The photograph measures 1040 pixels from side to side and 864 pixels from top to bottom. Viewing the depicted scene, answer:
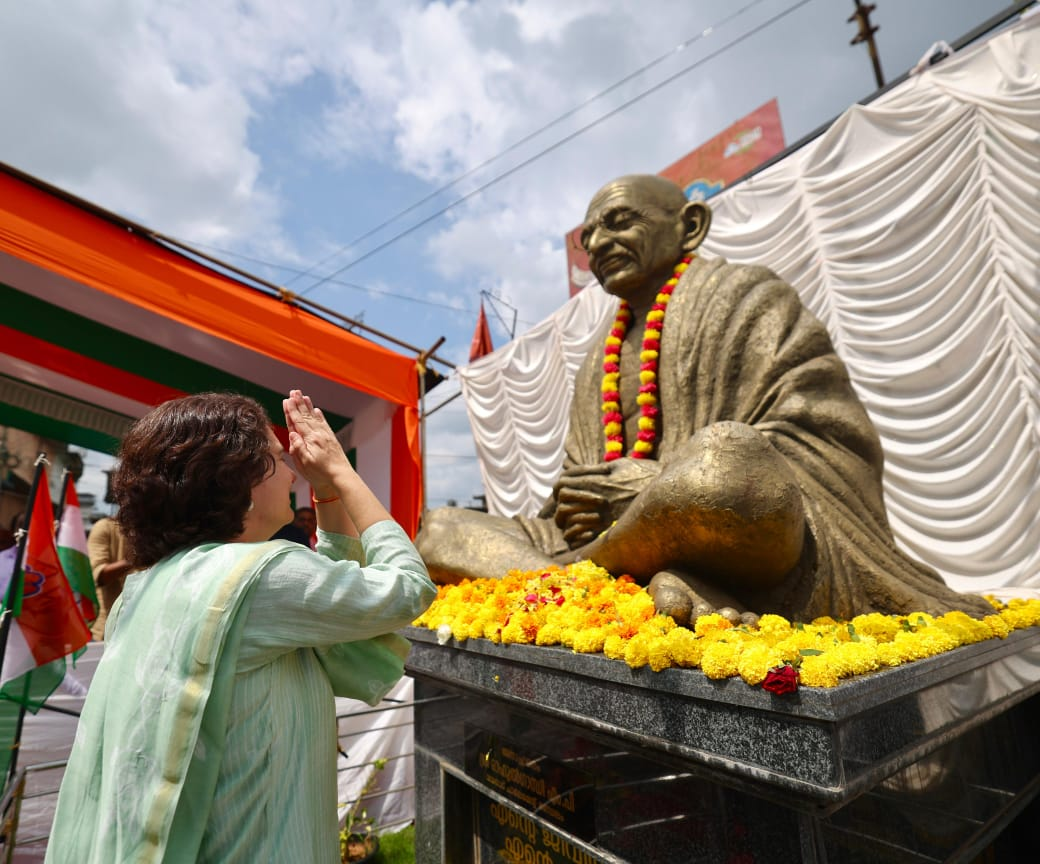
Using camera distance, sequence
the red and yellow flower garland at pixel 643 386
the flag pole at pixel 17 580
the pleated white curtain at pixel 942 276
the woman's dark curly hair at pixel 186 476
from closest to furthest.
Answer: the woman's dark curly hair at pixel 186 476 → the flag pole at pixel 17 580 → the red and yellow flower garland at pixel 643 386 → the pleated white curtain at pixel 942 276

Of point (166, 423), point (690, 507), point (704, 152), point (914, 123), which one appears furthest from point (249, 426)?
point (704, 152)

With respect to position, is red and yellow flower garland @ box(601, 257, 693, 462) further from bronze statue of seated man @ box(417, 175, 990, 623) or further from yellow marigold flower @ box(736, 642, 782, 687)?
yellow marigold flower @ box(736, 642, 782, 687)

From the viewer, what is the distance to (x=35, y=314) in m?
4.48

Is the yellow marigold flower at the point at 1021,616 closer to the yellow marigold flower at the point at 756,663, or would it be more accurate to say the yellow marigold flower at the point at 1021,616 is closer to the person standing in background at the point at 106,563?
the yellow marigold flower at the point at 756,663

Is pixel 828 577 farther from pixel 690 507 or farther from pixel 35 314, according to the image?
pixel 35 314

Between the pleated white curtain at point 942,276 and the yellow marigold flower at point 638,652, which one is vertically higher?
the pleated white curtain at point 942,276

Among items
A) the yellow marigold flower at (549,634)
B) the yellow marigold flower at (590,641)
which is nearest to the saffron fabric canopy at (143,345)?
the yellow marigold flower at (549,634)

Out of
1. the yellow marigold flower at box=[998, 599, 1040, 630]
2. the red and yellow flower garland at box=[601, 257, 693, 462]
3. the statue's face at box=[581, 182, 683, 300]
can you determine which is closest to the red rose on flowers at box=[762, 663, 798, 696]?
the yellow marigold flower at box=[998, 599, 1040, 630]

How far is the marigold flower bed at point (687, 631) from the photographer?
4.25 feet

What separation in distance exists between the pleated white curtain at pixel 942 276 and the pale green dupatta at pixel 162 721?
426 centimetres

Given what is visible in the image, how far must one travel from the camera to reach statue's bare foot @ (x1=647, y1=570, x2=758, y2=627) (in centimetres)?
171

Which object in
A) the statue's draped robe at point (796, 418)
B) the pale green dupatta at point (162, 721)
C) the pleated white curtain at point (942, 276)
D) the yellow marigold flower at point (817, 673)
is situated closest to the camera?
the pale green dupatta at point (162, 721)

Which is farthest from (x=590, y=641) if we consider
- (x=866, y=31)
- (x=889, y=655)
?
(x=866, y=31)

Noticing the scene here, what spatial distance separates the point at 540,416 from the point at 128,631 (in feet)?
20.1
